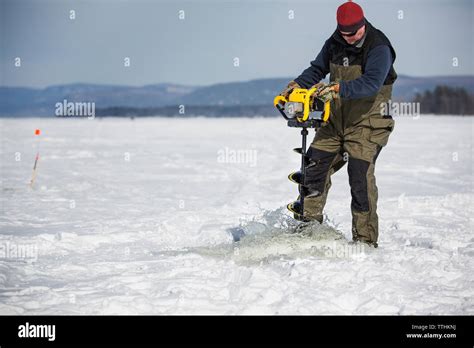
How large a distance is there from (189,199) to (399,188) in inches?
162

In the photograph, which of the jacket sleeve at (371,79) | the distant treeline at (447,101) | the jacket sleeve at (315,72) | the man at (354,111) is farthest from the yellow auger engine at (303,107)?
the distant treeline at (447,101)

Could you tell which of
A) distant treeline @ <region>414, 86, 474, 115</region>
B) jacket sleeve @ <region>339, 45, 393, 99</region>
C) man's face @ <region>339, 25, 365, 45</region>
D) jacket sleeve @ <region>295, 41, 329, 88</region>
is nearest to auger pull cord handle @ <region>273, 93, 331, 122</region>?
jacket sleeve @ <region>339, 45, 393, 99</region>

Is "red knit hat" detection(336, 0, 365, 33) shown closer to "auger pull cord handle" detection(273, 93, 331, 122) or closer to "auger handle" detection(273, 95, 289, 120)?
"auger pull cord handle" detection(273, 93, 331, 122)

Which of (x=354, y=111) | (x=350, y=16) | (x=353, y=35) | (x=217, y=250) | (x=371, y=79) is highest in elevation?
(x=350, y=16)

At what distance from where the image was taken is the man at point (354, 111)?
4.80 metres

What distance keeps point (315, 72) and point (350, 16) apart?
0.80 m

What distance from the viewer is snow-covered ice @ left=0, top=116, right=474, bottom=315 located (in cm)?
395

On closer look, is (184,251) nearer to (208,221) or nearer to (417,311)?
(208,221)

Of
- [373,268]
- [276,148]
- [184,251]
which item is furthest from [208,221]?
[276,148]

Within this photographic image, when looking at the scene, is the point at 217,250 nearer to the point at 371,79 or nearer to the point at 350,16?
the point at 371,79

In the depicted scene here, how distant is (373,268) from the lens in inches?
178

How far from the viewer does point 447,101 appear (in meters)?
103

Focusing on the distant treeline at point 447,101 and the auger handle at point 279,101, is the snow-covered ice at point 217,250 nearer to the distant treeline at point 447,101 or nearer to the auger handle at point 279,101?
the auger handle at point 279,101

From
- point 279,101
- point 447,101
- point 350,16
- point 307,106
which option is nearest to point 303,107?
point 307,106
